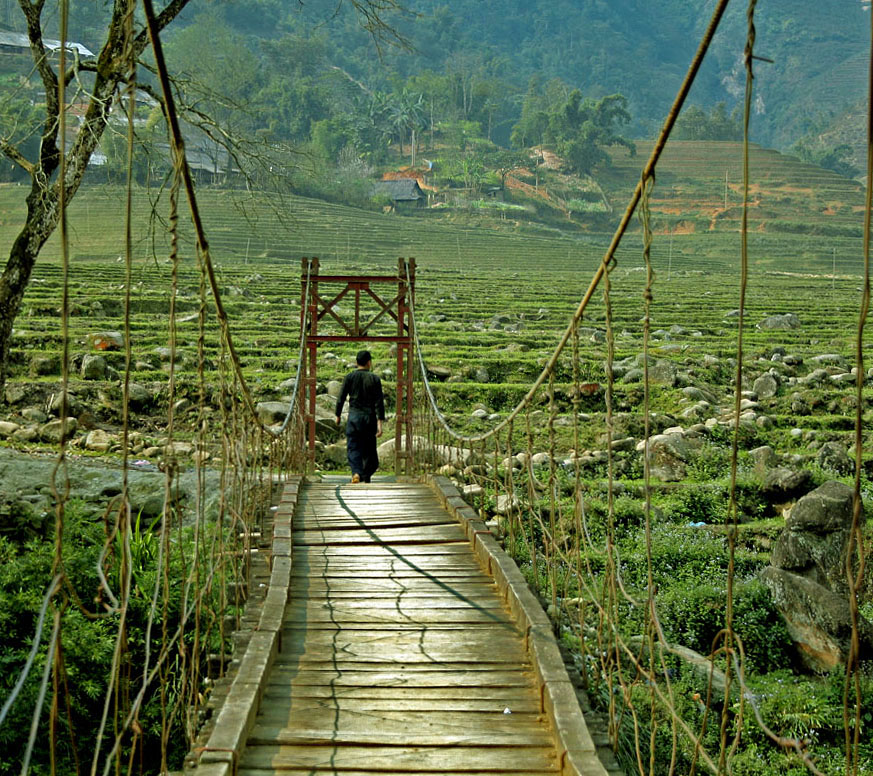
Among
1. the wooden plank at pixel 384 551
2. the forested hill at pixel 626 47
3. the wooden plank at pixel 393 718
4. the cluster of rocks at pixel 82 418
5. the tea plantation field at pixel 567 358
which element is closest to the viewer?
the wooden plank at pixel 393 718

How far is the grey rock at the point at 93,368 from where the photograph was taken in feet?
44.0

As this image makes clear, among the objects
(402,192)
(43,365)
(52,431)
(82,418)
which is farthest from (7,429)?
(402,192)

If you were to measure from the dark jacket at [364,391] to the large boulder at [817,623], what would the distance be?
134 inches

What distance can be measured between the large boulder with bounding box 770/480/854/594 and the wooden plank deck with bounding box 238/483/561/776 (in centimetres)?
475

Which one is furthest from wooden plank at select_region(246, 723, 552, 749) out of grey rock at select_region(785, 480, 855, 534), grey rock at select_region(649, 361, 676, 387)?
grey rock at select_region(649, 361, 676, 387)

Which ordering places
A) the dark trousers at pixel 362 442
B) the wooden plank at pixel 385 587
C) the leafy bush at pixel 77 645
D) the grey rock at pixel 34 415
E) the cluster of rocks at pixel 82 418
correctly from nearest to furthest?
1. the wooden plank at pixel 385 587
2. the leafy bush at pixel 77 645
3. the dark trousers at pixel 362 442
4. the cluster of rocks at pixel 82 418
5. the grey rock at pixel 34 415

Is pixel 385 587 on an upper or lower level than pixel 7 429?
upper

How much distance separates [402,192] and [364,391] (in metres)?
43.7

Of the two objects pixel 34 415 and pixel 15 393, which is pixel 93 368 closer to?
pixel 15 393

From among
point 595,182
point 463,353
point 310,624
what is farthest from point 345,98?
point 310,624

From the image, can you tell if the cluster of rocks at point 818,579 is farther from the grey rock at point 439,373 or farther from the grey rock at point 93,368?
the grey rock at point 93,368

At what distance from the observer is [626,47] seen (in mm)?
108188

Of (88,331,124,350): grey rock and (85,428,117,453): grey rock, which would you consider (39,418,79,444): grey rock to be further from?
(88,331,124,350): grey rock

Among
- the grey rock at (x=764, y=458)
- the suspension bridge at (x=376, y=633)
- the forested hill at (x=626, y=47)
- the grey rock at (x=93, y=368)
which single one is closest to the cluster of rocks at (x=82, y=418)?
the grey rock at (x=93, y=368)
